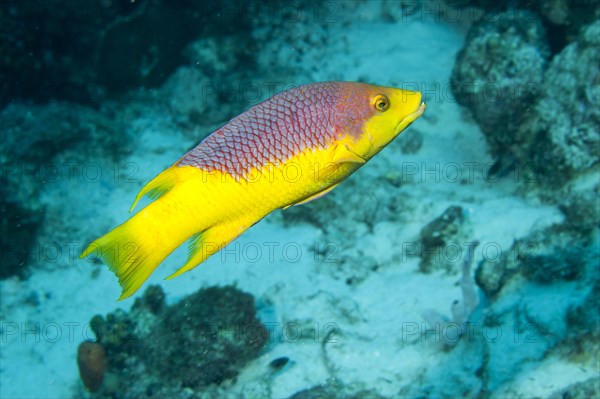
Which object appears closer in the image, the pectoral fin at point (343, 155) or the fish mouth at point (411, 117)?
the pectoral fin at point (343, 155)

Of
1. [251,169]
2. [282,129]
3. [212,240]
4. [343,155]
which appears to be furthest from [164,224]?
[343,155]

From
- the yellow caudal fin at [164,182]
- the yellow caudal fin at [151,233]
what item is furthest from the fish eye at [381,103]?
the yellow caudal fin at [164,182]

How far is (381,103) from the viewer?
8.82 feet

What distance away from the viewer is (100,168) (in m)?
8.00

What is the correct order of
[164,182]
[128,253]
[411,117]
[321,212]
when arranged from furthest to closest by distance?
[321,212], [411,117], [164,182], [128,253]

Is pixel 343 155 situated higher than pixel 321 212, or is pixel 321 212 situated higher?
pixel 343 155

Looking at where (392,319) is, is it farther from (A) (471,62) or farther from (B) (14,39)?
(B) (14,39)

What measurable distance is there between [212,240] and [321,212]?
3.97 meters

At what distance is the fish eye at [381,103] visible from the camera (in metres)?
2.69

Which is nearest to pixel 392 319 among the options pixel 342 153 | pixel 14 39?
pixel 342 153

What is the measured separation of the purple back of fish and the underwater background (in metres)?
2.95

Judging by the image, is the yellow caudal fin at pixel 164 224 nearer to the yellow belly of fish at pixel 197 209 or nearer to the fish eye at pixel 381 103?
the yellow belly of fish at pixel 197 209

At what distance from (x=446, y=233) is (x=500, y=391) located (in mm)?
2243

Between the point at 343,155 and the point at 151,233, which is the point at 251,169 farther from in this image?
the point at 151,233
